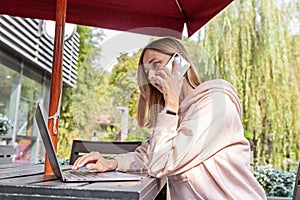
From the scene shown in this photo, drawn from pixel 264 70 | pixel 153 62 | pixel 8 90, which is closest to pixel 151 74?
pixel 153 62

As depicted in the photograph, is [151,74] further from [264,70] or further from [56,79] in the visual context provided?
[264,70]

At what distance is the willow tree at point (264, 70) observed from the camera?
16.9 ft

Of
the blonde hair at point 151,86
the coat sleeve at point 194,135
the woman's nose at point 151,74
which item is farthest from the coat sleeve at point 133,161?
the woman's nose at point 151,74

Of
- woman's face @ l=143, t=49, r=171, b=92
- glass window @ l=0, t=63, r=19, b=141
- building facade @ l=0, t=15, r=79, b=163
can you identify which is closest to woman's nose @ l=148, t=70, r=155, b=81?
woman's face @ l=143, t=49, r=171, b=92

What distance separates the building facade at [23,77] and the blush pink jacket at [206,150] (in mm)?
2525

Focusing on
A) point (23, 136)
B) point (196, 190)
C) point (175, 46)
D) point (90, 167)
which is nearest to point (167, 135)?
point (196, 190)

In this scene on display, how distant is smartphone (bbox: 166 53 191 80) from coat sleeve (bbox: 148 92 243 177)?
16 cm

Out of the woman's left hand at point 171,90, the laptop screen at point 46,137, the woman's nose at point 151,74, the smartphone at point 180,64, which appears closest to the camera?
the laptop screen at point 46,137

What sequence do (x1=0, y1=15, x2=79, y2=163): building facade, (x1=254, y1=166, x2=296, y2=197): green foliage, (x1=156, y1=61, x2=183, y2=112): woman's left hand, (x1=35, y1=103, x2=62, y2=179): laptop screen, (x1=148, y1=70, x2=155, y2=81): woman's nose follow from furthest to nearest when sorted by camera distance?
(x1=0, y1=15, x2=79, y2=163): building facade < (x1=254, y1=166, x2=296, y2=197): green foliage < (x1=148, y1=70, x2=155, y2=81): woman's nose < (x1=156, y1=61, x2=183, y2=112): woman's left hand < (x1=35, y1=103, x2=62, y2=179): laptop screen

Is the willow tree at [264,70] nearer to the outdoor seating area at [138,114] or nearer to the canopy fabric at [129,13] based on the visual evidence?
the canopy fabric at [129,13]

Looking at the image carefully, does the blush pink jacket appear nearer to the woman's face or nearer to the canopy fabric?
the woman's face

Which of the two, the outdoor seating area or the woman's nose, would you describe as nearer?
the outdoor seating area

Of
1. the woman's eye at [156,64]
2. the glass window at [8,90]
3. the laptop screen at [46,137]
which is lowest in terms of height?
the laptop screen at [46,137]

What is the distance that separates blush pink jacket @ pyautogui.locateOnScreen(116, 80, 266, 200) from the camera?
971 mm
